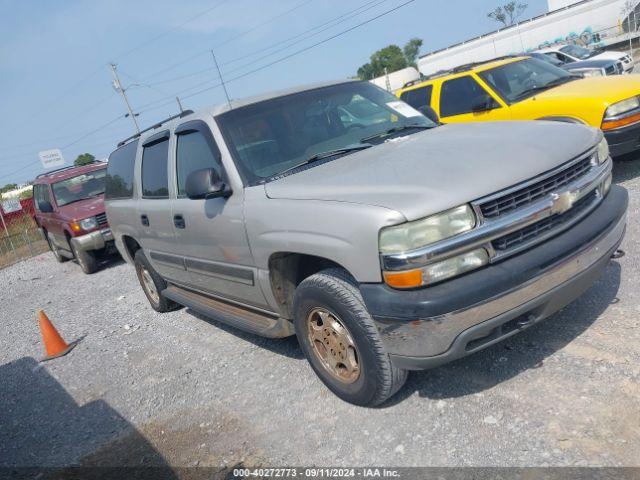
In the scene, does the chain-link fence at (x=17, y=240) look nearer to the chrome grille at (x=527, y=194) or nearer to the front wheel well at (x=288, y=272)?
the front wheel well at (x=288, y=272)

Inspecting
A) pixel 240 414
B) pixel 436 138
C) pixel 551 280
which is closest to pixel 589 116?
pixel 436 138

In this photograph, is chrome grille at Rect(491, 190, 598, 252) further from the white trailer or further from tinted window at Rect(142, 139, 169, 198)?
the white trailer

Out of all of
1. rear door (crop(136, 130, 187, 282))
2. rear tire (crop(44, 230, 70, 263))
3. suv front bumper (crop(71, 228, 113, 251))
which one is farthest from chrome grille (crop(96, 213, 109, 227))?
rear door (crop(136, 130, 187, 282))

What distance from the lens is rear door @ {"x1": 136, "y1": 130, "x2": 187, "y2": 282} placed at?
462 cm

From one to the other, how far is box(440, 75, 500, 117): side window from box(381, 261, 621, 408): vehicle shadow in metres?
4.08

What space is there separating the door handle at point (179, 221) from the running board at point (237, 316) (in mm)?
725

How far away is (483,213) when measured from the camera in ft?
8.48

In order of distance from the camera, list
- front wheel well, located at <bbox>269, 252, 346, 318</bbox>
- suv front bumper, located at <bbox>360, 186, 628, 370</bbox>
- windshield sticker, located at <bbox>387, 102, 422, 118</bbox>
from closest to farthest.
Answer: suv front bumper, located at <bbox>360, 186, 628, 370</bbox> < front wheel well, located at <bbox>269, 252, 346, 318</bbox> < windshield sticker, located at <bbox>387, 102, 422, 118</bbox>

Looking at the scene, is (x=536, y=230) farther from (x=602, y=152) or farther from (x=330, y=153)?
(x=330, y=153)

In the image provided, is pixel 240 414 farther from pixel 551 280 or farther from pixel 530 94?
pixel 530 94

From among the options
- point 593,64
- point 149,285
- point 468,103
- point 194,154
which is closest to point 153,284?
point 149,285

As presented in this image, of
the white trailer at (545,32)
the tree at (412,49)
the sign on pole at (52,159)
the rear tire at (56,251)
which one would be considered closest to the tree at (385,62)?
the tree at (412,49)

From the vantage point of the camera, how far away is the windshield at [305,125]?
12.0ft

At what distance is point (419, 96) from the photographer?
841 cm
